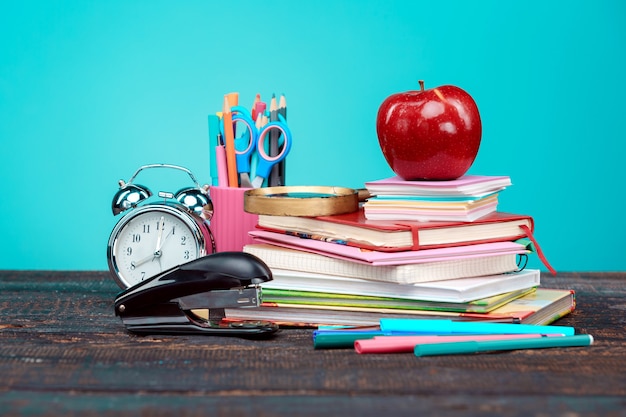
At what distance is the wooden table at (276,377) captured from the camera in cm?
79

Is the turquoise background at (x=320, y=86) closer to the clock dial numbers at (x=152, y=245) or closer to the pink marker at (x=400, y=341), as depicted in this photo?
the clock dial numbers at (x=152, y=245)

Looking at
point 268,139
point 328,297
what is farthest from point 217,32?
point 328,297

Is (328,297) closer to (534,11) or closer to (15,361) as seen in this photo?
(15,361)

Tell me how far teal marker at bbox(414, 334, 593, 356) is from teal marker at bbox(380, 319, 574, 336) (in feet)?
0.08

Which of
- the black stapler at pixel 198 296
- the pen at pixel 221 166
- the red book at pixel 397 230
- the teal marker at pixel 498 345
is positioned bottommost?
the teal marker at pixel 498 345

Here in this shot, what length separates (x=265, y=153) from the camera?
4.48 ft

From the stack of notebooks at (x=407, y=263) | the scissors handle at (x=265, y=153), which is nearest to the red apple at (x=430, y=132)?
the stack of notebooks at (x=407, y=263)

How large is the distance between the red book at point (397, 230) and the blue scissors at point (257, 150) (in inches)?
4.1

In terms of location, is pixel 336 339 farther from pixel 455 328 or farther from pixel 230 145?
pixel 230 145

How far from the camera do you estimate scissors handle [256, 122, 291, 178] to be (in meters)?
1.35

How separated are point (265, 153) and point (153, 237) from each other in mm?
217

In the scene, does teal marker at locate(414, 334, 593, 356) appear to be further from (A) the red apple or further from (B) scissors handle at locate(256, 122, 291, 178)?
(B) scissors handle at locate(256, 122, 291, 178)

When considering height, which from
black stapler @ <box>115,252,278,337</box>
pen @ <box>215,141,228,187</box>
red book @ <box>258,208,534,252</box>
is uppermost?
pen @ <box>215,141,228,187</box>

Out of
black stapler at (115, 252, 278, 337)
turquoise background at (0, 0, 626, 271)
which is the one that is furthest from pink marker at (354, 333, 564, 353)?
turquoise background at (0, 0, 626, 271)
